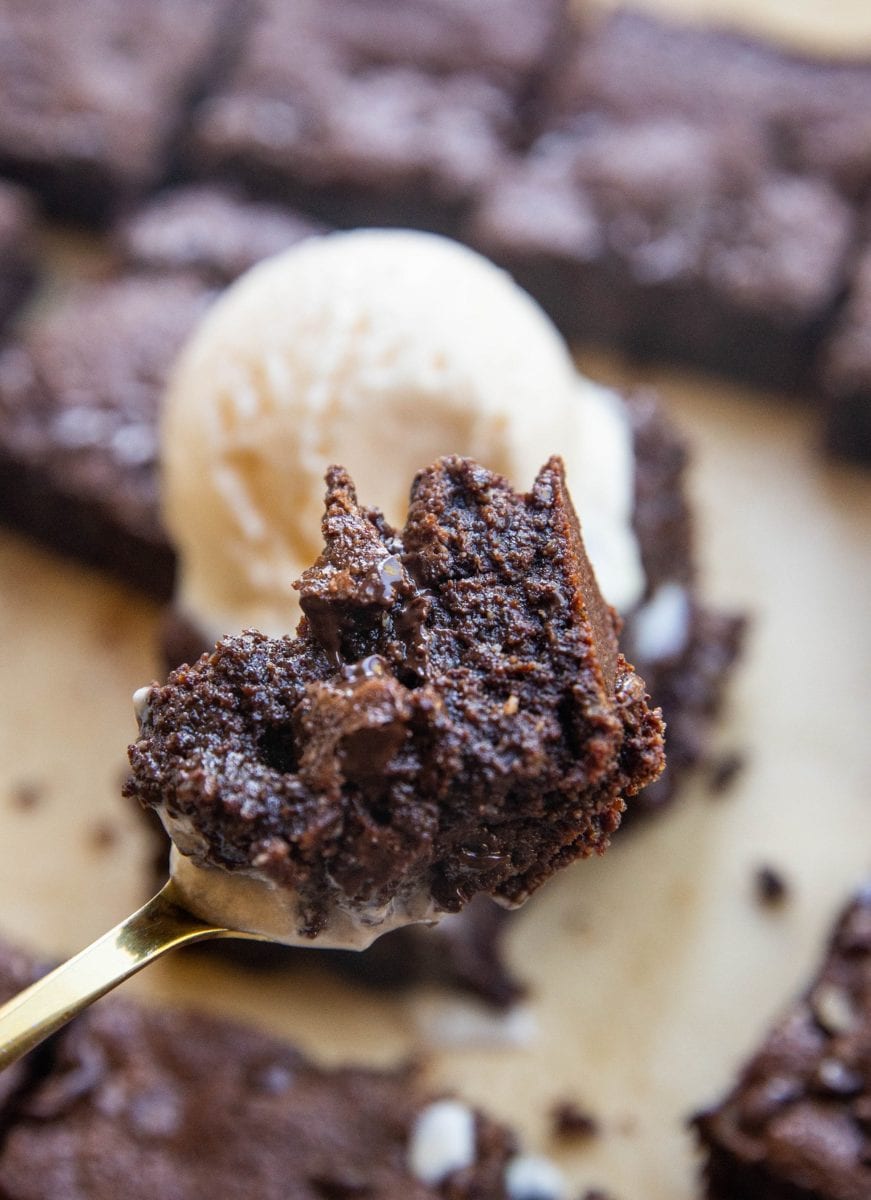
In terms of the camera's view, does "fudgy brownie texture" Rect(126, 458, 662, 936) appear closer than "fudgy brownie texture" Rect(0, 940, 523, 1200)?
Yes

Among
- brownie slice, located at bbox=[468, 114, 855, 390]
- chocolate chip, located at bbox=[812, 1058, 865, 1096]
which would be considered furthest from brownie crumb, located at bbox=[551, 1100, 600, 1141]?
brownie slice, located at bbox=[468, 114, 855, 390]

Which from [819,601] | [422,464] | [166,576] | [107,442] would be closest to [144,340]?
[107,442]

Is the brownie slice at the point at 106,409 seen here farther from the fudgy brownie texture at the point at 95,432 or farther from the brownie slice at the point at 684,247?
the brownie slice at the point at 684,247

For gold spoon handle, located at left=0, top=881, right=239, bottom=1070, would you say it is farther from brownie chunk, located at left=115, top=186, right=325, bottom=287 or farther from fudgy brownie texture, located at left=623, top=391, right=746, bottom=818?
brownie chunk, located at left=115, top=186, right=325, bottom=287

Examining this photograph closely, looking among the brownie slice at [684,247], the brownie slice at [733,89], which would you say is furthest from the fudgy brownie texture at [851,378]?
the brownie slice at [733,89]

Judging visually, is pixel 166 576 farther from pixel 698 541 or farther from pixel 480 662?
pixel 480 662

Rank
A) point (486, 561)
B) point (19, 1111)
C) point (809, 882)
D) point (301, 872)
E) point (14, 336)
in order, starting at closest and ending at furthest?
1. point (301, 872)
2. point (486, 561)
3. point (19, 1111)
4. point (809, 882)
5. point (14, 336)
